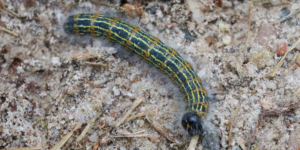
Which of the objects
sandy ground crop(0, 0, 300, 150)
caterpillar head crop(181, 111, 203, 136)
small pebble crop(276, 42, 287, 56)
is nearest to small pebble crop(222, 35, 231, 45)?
sandy ground crop(0, 0, 300, 150)

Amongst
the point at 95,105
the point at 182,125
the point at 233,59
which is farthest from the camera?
the point at 233,59

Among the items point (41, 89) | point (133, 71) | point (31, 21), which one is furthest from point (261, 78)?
point (31, 21)

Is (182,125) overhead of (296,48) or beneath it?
beneath

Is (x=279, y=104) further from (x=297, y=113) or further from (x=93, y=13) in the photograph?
(x=93, y=13)

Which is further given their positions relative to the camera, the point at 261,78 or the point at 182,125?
the point at 261,78

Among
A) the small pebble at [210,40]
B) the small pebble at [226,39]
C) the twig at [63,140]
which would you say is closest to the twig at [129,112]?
the twig at [63,140]

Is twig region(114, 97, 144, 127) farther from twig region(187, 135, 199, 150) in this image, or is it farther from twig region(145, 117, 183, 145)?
twig region(187, 135, 199, 150)

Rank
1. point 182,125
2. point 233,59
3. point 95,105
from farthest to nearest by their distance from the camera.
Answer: point 233,59
point 95,105
point 182,125
